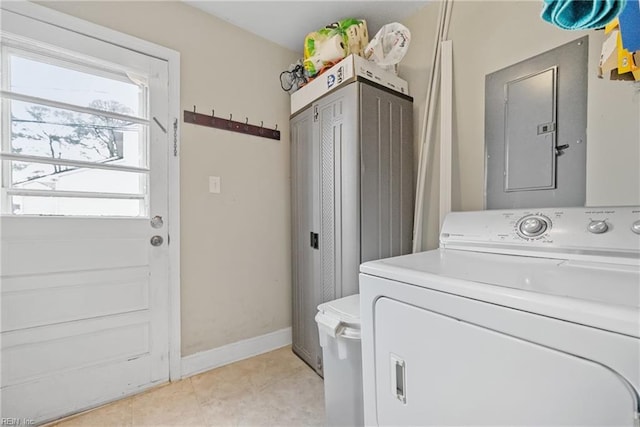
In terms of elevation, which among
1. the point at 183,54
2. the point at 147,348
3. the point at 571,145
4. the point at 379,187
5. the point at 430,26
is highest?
the point at 430,26

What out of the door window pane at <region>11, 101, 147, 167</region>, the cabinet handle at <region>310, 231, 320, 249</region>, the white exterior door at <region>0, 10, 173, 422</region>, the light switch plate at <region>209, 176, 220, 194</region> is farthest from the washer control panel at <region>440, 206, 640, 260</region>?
the door window pane at <region>11, 101, 147, 167</region>

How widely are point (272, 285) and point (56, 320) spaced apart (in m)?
1.21

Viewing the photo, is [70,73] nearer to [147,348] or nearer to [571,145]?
[147,348]

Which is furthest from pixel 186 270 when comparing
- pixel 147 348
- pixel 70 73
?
pixel 70 73

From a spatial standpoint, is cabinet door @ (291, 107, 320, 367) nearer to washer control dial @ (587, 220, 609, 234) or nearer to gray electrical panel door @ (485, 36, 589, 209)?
gray electrical panel door @ (485, 36, 589, 209)

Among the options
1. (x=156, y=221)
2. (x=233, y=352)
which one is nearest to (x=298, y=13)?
(x=156, y=221)

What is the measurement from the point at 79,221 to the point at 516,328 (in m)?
1.89

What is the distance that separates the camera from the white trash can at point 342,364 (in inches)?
42.9

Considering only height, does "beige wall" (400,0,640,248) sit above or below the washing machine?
above

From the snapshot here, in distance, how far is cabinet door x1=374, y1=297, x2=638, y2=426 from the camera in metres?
0.49

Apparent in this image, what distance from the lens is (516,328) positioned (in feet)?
1.85

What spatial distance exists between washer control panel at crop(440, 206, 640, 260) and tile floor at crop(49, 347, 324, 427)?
1190mm

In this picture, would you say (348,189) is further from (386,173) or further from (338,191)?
(386,173)

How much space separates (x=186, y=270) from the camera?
172cm
